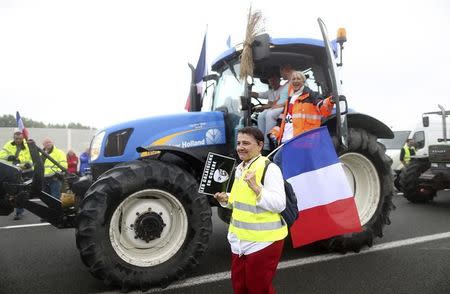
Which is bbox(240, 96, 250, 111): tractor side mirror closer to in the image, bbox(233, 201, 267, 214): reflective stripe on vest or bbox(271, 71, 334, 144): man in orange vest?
bbox(271, 71, 334, 144): man in orange vest

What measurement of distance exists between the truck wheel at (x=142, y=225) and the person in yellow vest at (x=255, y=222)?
54.4 inches

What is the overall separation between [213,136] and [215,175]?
1.38 meters

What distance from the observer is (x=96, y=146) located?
460 centimetres

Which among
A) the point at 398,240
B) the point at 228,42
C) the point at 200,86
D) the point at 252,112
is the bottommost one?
the point at 398,240

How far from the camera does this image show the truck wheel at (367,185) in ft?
16.5

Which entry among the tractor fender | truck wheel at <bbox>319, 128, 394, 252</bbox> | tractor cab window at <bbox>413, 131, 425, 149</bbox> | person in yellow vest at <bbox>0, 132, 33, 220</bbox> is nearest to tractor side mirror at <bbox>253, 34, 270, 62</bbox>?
the tractor fender

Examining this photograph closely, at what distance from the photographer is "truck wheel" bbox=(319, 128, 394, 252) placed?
16.5ft

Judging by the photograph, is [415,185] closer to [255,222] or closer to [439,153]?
[439,153]

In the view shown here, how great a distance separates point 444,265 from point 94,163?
4.21m

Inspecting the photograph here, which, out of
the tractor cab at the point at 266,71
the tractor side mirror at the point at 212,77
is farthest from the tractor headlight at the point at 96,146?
the tractor side mirror at the point at 212,77

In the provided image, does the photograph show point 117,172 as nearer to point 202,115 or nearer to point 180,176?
point 180,176

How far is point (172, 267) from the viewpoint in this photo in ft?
13.0

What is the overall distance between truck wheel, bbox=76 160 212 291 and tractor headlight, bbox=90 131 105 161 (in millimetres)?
798

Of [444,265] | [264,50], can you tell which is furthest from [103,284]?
[444,265]
